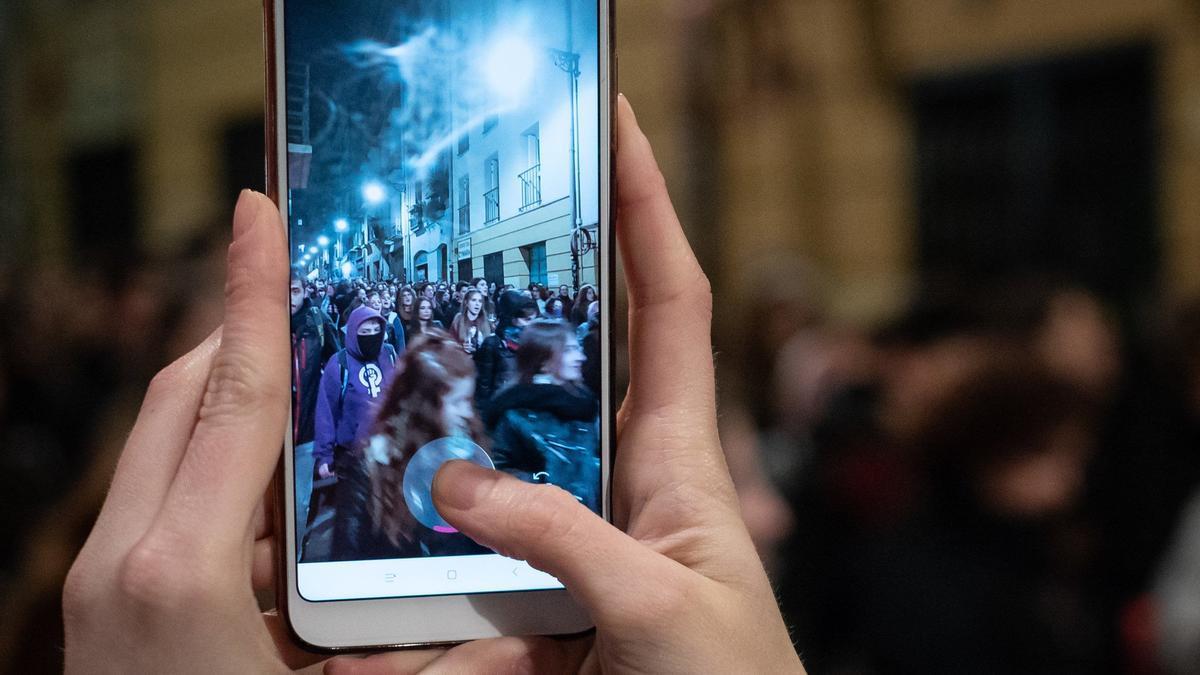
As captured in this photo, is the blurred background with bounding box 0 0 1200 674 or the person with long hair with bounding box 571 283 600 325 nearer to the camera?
the person with long hair with bounding box 571 283 600 325

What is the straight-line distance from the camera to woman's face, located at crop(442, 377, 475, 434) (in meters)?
0.81

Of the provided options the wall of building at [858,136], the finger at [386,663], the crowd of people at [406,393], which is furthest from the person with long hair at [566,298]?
the wall of building at [858,136]

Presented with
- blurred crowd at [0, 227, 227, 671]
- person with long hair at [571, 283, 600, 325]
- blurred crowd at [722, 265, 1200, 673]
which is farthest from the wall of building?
person with long hair at [571, 283, 600, 325]

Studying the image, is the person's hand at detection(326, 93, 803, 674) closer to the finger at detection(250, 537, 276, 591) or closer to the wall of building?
the finger at detection(250, 537, 276, 591)

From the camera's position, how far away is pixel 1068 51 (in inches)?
142

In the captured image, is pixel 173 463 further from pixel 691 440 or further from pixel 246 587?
pixel 691 440

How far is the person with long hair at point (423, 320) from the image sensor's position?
2.66 ft

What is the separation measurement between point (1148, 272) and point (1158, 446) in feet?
5.86

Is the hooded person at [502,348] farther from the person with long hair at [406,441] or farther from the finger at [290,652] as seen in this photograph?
the finger at [290,652]

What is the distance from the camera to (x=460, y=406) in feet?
2.68

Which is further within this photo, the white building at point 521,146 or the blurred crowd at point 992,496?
the blurred crowd at point 992,496

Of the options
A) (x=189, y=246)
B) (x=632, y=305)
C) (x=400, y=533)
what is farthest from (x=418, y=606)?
(x=189, y=246)

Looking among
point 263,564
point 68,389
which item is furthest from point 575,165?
point 68,389

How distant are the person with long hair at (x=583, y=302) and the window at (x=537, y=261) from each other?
34 millimetres
